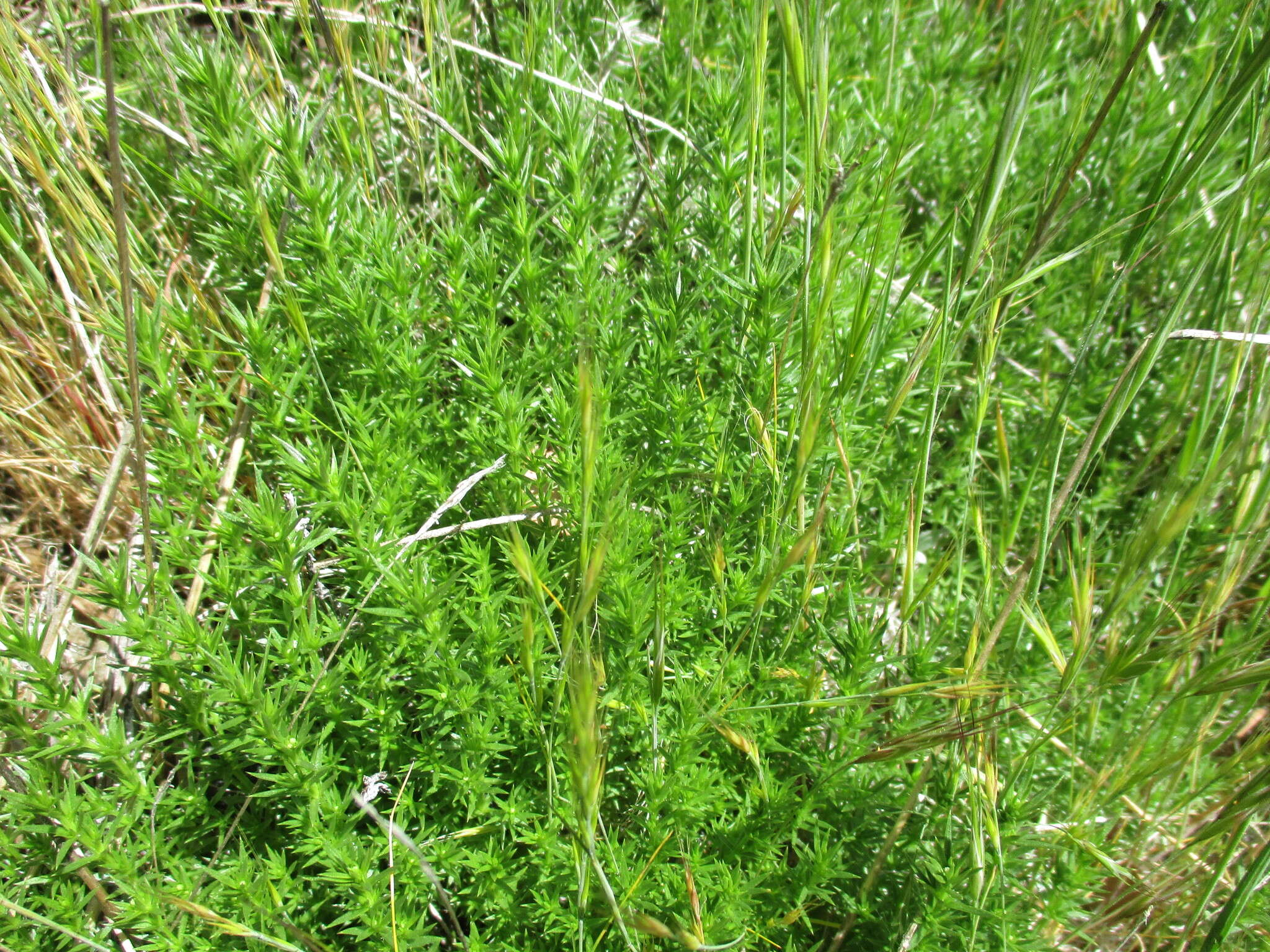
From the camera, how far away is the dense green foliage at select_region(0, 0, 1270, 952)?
134cm

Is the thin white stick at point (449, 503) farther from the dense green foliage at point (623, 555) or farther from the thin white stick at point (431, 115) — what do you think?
the thin white stick at point (431, 115)

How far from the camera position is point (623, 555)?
1.45 metres

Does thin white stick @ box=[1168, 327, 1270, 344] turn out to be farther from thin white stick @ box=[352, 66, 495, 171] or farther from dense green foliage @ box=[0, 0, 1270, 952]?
thin white stick @ box=[352, 66, 495, 171]

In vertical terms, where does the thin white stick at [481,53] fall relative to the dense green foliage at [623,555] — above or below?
above

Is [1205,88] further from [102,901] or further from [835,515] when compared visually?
[102,901]

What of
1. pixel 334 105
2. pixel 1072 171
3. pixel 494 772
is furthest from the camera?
pixel 334 105

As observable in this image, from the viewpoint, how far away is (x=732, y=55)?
7.95 feet

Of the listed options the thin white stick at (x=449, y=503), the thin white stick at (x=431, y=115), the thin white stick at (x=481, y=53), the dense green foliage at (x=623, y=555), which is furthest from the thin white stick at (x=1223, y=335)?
the thin white stick at (x=431, y=115)

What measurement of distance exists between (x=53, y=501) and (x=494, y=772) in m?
1.40

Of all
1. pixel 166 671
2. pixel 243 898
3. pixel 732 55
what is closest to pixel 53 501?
pixel 166 671

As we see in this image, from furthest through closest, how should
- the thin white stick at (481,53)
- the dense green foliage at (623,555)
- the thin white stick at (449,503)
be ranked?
the thin white stick at (481,53) < the thin white stick at (449,503) < the dense green foliage at (623,555)

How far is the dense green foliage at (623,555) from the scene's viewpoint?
4.39ft

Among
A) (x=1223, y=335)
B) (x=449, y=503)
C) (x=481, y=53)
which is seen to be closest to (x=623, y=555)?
(x=449, y=503)

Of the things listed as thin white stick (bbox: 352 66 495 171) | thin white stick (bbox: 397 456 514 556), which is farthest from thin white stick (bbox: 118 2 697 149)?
thin white stick (bbox: 397 456 514 556)
